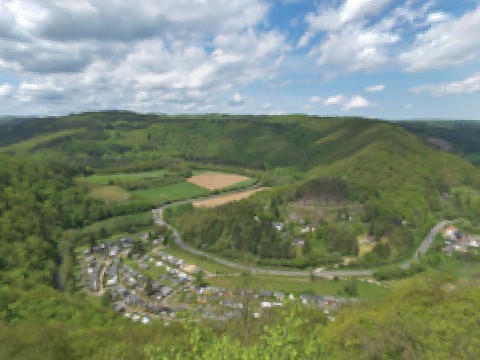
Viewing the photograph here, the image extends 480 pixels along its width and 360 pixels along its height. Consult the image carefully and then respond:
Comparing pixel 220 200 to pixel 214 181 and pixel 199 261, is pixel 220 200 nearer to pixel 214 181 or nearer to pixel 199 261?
pixel 214 181

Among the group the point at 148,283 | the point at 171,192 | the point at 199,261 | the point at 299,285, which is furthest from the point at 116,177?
the point at 299,285

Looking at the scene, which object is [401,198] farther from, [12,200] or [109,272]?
[12,200]

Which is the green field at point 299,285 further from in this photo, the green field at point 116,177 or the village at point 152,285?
→ the green field at point 116,177

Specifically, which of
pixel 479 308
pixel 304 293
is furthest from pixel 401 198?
pixel 479 308

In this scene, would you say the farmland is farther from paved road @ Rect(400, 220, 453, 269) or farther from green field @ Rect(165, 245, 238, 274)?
paved road @ Rect(400, 220, 453, 269)

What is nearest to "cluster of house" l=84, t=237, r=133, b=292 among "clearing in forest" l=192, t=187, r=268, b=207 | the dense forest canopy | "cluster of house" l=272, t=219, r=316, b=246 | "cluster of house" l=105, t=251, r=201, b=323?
"cluster of house" l=105, t=251, r=201, b=323

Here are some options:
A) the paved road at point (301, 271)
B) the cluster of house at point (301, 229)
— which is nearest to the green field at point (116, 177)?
the paved road at point (301, 271)
